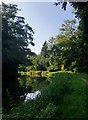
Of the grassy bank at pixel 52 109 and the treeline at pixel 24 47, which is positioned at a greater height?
the treeline at pixel 24 47

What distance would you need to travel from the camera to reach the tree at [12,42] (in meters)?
47.7

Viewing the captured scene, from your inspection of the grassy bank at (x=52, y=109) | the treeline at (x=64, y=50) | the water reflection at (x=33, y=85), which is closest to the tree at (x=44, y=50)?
the treeline at (x=64, y=50)

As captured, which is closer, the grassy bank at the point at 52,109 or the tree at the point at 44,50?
the grassy bank at the point at 52,109

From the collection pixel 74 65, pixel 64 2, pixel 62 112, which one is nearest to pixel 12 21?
pixel 74 65

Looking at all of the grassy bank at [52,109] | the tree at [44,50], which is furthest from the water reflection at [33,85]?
the tree at [44,50]

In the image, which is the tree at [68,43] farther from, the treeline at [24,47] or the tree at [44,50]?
the tree at [44,50]

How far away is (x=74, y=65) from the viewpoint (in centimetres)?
4616

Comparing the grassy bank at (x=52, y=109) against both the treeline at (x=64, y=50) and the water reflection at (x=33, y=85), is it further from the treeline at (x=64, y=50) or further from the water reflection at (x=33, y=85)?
the treeline at (x=64, y=50)

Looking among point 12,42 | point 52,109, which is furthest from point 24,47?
point 52,109

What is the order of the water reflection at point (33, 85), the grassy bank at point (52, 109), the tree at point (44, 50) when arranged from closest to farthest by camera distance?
the grassy bank at point (52, 109) → the water reflection at point (33, 85) → the tree at point (44, 50)

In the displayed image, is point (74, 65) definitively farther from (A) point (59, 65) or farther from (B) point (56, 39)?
(B) point (56, 39)

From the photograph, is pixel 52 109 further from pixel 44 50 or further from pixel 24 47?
pixel 44 50

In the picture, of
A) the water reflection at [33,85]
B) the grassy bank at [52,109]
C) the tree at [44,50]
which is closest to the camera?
the grassy bank at [52,109]

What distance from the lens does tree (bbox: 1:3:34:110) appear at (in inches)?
1879
